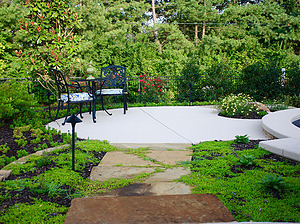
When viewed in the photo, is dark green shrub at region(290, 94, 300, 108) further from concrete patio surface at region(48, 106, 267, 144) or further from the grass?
the grass

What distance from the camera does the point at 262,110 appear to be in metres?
6.05

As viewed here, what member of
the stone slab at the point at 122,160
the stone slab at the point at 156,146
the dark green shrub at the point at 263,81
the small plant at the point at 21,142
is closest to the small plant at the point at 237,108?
the dark green shrub at the point at 263,81

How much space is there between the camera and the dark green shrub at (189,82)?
813 cm

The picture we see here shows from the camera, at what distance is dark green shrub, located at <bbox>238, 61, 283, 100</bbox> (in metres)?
7.28

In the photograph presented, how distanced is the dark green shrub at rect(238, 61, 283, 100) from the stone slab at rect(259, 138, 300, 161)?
445 cm

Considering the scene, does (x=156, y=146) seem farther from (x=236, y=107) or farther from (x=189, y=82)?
(x=189, y=82)

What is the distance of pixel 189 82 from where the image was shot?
8.10 metres

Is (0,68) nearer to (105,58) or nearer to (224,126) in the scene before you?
(105,58)

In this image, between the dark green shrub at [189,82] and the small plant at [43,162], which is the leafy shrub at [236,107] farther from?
the small plant at [43,162]

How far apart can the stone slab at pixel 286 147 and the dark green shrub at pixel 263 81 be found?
4449 mm

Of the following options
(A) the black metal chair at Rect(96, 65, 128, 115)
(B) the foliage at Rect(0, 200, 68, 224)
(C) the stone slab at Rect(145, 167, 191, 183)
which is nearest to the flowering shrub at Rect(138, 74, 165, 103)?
(A) the black metal chair at Rect(96, 65, 128, 115)

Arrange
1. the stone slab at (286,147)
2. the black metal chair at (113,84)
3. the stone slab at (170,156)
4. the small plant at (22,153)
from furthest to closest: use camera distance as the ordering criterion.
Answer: the black metal chair at (113,84) < the small plant at (22,153) < the stone slab at (170,156) < the stone slab at (286,147)

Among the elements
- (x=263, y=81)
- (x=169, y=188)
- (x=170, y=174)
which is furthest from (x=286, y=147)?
(x=263, y=81)

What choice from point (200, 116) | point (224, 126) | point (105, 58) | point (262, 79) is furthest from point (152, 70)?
point (224, 126)
